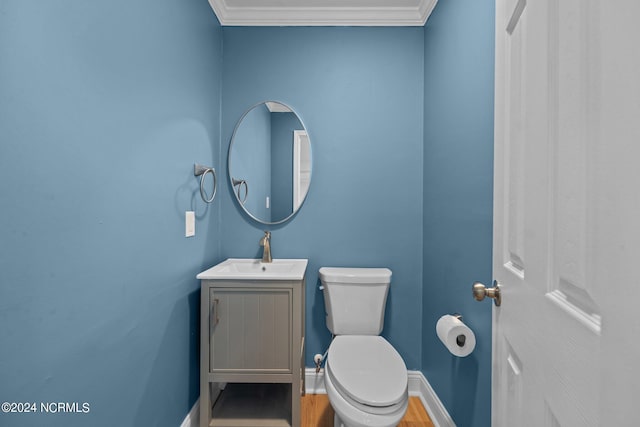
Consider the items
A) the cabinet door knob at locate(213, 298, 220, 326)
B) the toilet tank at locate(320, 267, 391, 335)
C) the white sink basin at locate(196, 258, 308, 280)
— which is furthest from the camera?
the toilet tank at locate(320, 267, 391, 335)

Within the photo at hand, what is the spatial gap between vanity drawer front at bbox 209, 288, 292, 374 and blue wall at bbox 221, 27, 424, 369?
0.48 m

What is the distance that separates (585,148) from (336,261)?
1610 millimetres

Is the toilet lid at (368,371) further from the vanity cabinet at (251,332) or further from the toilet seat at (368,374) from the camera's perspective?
the vanity cabinet at (251,332)

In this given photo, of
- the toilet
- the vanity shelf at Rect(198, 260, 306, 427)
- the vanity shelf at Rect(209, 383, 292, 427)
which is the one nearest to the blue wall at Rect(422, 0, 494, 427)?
the toilet

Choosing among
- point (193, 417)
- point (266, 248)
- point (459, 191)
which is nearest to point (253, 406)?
point (193, 417)

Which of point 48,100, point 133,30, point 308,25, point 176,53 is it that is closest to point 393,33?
point 308,25

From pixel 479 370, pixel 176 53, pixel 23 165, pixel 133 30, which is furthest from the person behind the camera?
pixel 176 53

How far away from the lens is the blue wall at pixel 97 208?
70 cm

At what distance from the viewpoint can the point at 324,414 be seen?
1.71 meters

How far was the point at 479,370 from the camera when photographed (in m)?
1.20

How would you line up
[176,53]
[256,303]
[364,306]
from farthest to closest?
1. [364,306]
2. [256,303]
3. [176,53]

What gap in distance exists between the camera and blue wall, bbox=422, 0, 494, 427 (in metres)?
1.17

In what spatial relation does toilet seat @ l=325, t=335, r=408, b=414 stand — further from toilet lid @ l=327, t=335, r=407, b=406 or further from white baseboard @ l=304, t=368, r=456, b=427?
white baseboard @ l=304, t=368, r=456, b=427

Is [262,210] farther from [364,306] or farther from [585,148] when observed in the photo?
[585,148]
